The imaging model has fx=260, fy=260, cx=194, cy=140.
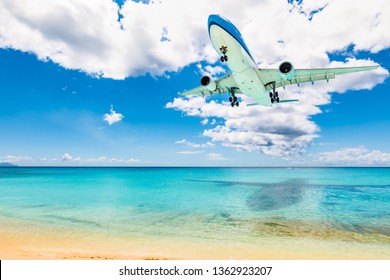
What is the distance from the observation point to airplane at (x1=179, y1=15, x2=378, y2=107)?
53.9 feet

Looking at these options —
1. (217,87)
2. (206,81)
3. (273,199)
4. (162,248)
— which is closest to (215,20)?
(206,81)

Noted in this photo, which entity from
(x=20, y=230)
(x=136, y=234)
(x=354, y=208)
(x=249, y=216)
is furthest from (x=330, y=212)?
(x=20, y=230)

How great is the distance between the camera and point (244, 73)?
19.0 meters

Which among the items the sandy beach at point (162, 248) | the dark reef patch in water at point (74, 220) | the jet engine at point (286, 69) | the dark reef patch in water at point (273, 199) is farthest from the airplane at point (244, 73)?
the dark reef patch in water at point (74, 220)

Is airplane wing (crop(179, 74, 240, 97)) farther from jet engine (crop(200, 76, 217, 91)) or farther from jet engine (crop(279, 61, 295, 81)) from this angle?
jet engine (crop(279, 61, 295, 81))

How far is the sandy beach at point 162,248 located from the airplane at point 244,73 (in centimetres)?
1149

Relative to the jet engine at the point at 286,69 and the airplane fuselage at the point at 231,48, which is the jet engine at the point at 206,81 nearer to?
the airplane fuselage at the point at 231,48

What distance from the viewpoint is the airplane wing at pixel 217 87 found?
2486 cm

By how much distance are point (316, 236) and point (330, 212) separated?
28.4 feet

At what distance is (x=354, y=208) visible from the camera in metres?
23.3

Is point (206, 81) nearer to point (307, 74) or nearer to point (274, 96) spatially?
point (274, 96)

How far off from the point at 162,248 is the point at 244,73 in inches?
518

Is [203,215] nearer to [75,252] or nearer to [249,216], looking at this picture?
[249,216]

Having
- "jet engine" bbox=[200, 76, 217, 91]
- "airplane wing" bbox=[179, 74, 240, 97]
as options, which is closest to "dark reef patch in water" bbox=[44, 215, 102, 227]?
"jet engine" bbox=[200, 76, 217, 91]
